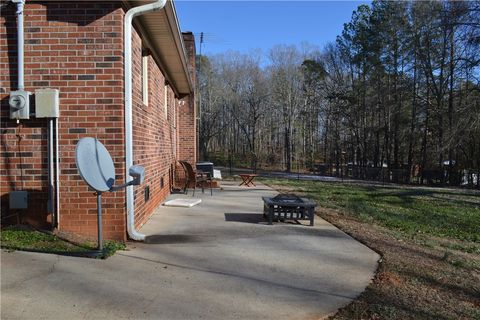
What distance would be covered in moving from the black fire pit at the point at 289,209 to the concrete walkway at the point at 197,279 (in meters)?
1.02

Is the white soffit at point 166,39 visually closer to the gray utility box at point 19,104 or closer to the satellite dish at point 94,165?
the gray utility box at point 19,104

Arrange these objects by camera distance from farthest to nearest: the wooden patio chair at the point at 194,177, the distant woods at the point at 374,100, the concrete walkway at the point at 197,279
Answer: the distant woods at the point at 374,100
the wooden patio chair at the point at 194,177
the concrete walkway at the point at 197,279

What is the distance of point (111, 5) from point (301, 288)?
13.5 ft

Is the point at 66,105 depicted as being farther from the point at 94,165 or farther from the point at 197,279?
the point at 197,279

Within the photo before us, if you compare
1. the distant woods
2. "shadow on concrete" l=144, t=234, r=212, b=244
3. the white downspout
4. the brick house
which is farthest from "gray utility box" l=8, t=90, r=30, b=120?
the distant woods

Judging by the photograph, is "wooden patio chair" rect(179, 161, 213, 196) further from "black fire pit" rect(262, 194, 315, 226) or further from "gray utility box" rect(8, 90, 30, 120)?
"gray utility box" rect(8, 90, 30, 120)

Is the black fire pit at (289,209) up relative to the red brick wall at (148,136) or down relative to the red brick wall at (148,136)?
down

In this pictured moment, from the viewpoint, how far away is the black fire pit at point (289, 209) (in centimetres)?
744

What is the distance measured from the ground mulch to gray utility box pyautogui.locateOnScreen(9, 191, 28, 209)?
4.08m

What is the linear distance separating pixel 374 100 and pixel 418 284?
36.3m

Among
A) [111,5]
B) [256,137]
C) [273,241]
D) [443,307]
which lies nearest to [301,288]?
[443,307]

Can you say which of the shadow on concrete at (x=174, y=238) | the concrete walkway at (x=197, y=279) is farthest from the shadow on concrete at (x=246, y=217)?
the shadow on concrete at (x=174, y=238)

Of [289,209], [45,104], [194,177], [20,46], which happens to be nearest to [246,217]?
[289,209]

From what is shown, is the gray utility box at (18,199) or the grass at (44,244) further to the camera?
the gray utility box at (18,199)
